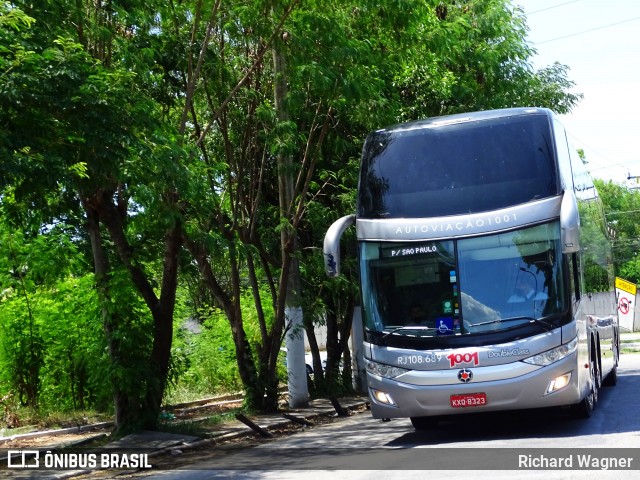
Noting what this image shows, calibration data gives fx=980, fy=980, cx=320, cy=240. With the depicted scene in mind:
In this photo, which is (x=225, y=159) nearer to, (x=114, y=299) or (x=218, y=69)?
(x=218, y=69)

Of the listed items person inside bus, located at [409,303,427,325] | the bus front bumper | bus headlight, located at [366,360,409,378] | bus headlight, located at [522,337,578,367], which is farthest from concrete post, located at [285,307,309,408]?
bus headlight, located at [522,337,578,367]

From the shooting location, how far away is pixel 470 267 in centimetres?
1291

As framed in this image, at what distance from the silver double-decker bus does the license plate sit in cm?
1

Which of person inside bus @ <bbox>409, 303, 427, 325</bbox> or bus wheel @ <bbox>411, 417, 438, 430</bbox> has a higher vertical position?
person inside bus @ <bbox>409, 303, 427, 325</bbox>

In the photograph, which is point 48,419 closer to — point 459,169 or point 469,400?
point 469,400

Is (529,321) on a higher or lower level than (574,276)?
lower

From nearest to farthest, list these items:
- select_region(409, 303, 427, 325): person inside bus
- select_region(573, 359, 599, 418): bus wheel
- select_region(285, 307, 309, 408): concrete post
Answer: select_region(409, 303, 427, 325): person inside bus → select_region(573, 359, 599, 418): bus wheel → select_region(285, 307, 309, 408): concrete post

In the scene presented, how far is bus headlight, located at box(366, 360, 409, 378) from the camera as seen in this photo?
13.0m

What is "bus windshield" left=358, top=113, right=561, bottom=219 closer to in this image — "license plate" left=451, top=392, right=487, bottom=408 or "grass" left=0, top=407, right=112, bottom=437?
"license plate" left=451, top=392, right=487, bottom=408

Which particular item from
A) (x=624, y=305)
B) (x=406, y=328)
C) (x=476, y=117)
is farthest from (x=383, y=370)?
(x=624, y=305)

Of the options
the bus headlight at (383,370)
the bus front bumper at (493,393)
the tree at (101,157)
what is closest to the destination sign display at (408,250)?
the bus headlight at (383,370)

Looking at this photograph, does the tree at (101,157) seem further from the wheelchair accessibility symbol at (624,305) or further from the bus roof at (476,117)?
the wheelchair accessibility symbol at (624,305)

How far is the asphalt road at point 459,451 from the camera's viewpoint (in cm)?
1009

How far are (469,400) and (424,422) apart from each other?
8.39 feet
